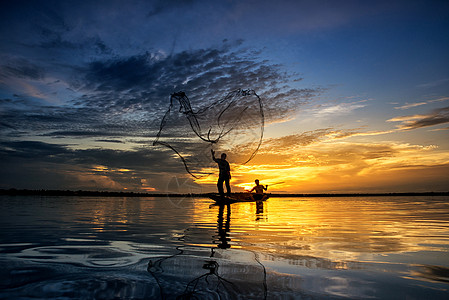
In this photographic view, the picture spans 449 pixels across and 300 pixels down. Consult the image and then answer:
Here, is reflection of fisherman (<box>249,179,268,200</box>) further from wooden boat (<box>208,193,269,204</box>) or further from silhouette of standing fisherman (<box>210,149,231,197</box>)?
silhouette of standing fisherman (<box>210,149,231,197</box>)

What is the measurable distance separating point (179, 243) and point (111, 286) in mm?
3433

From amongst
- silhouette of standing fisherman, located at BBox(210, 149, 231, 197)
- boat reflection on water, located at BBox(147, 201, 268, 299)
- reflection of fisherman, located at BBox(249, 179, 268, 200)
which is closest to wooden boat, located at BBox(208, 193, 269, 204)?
reflection of fisherman, located at BBox(249, 179, 268, 200)

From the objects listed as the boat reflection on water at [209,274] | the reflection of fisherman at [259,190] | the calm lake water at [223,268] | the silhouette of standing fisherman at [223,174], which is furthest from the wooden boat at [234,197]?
the boat reflection on water at [209,274]

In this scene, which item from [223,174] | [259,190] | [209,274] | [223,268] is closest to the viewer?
[209,274]

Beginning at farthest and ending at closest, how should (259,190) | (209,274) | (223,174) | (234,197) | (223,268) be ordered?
(259,190) → (234,197) → (223,174) → (223,268) → (209,274)

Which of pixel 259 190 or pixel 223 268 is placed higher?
pixel 259 190

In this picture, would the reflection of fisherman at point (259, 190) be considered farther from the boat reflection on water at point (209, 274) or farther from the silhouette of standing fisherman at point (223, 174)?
the boat reflection on water at point (209, 274)

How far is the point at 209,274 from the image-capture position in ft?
14.4

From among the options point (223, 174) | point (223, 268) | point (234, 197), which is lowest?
point (223, 268)

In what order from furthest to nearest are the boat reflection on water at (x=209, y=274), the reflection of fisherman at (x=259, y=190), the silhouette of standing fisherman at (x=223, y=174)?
the reflection of fisherman at (x=259, y=190), the silhouette of standing fisherman at (x=223, y=174), the boat reflection on water at (x=209, y=274)

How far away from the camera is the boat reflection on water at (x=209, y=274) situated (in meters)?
3.60

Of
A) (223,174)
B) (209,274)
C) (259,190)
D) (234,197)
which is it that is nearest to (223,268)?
(209,274)

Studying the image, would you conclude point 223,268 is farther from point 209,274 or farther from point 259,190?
point 259,190

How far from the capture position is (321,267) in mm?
4898
